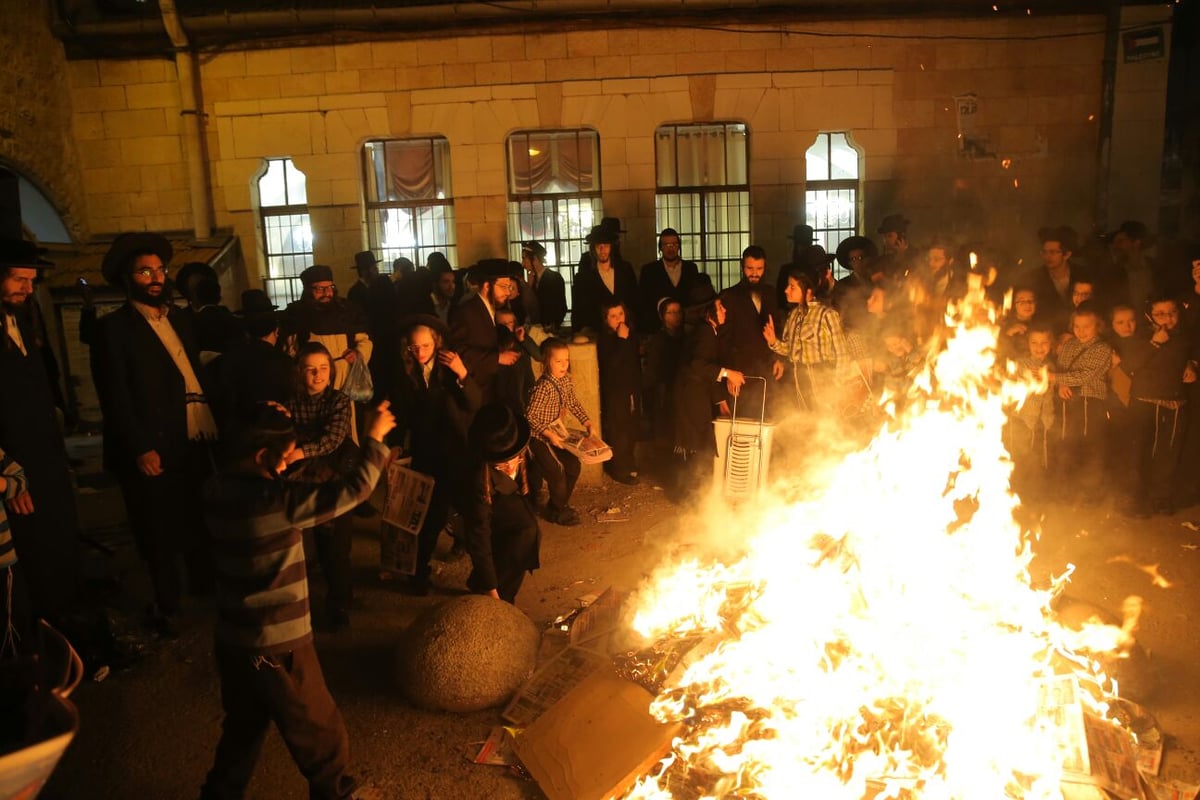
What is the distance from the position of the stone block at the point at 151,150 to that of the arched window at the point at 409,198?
294cm

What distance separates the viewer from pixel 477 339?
812 centimetres

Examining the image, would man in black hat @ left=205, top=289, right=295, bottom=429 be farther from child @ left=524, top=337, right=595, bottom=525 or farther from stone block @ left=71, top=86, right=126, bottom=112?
stone block @ left=71, top=86, right=126, bottom=112

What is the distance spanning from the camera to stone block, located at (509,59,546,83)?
13.1 m

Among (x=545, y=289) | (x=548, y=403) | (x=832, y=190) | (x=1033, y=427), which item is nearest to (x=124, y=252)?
(x=548, y=403)

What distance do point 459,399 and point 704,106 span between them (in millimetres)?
8315

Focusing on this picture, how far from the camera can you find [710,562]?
654 cm

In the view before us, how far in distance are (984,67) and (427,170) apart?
341 inches

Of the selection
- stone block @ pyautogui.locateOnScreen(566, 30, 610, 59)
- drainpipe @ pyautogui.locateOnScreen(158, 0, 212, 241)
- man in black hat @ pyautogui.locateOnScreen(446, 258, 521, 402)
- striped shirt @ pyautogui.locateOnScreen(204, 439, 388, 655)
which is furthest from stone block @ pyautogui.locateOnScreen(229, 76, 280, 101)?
striped shirt @ pyautogui.locateOnScreen(204, 439, 388, 655)

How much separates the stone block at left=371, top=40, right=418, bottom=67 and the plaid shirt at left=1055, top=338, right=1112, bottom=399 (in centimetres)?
1002

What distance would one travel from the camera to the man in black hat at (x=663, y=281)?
10.5 metres

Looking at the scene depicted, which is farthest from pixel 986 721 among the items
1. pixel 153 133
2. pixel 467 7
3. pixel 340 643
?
pixel 153 133

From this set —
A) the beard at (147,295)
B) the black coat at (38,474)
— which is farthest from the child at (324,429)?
the black coat at (38,474)

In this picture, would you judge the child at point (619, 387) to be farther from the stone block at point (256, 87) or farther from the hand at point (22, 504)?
the stone block at point (256, 87)

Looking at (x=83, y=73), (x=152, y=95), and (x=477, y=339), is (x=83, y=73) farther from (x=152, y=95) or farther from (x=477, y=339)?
(x=477, y=339)
